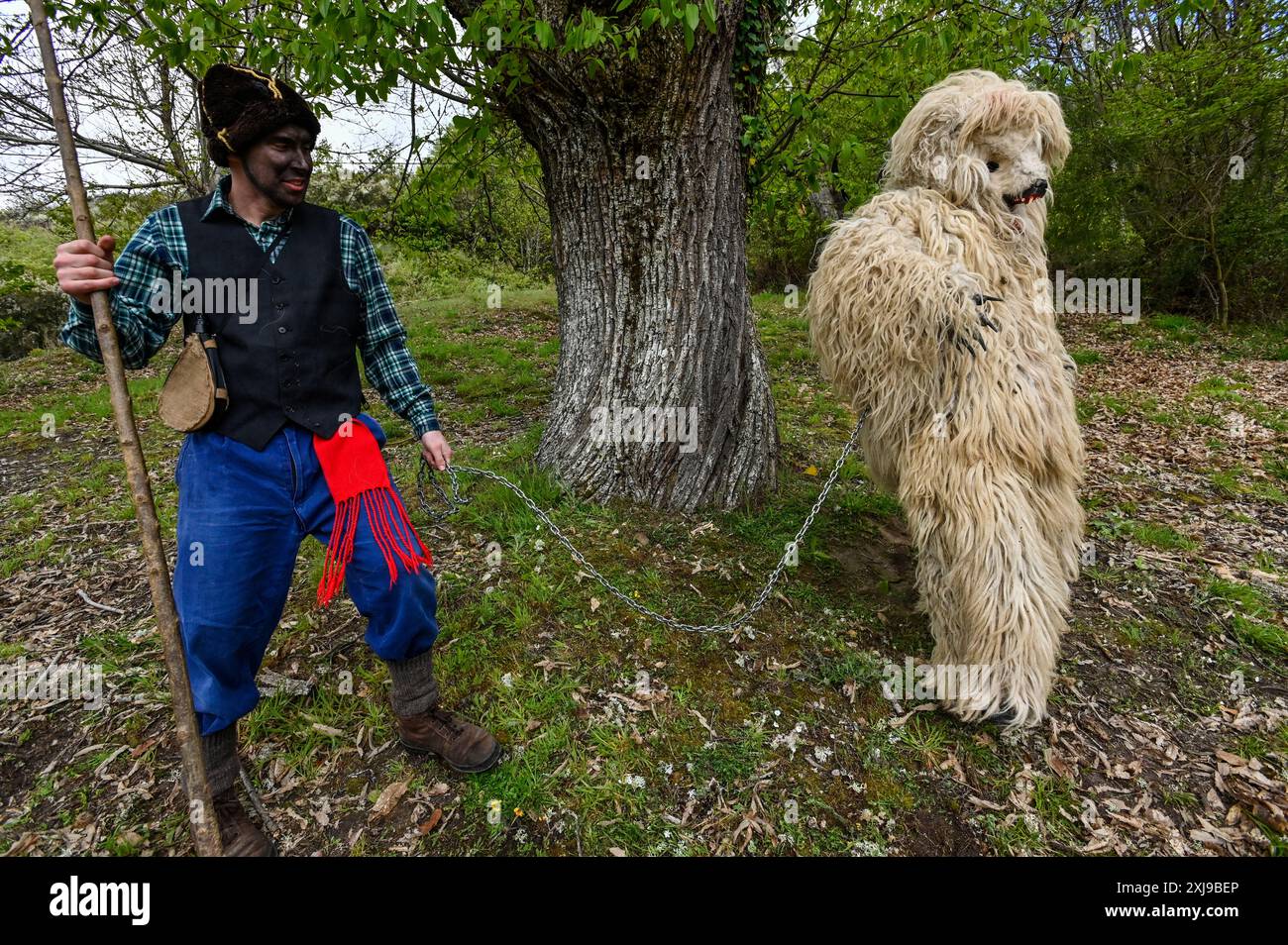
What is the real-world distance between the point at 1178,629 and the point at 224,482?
4543 mm

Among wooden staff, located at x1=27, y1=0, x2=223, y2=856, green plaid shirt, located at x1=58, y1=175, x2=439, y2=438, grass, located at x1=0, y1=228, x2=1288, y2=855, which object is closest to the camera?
wooden staff, located at x1=27, y1=0, x2=223, y2=856

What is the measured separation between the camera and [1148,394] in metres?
7.35

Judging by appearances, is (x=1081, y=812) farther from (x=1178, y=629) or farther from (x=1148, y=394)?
(x=1148, y=394)

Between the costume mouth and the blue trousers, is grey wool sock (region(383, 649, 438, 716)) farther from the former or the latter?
the costume mouth

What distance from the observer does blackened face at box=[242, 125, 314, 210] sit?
193 cm

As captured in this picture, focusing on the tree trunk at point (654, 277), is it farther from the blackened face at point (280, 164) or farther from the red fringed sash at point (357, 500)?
the red fringed sash at point (357, 500)

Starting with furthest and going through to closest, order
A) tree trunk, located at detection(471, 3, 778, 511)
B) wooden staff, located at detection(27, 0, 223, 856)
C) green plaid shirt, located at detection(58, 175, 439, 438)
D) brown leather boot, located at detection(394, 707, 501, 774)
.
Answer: tree trunk, located at detection(471, 3, 778, 511) → brown leather boot, located at detection(394, 707, 501, 774) → green plaid shirt, located at detection(58, 175, 439, 438) → wooden staff, located at detection(27, 0, 223, 856)

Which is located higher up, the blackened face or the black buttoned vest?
the blackened face

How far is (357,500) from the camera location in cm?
211

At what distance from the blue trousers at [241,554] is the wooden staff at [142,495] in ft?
0.40

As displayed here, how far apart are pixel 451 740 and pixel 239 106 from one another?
93.1 inches

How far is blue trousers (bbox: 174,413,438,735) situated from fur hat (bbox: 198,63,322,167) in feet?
3.07

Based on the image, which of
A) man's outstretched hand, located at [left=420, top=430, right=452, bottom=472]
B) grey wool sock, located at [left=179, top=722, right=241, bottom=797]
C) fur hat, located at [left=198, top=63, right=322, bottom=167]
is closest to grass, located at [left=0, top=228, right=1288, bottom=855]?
grey wool sock, located at [left=179, top=722, right=241, bottom=797]
